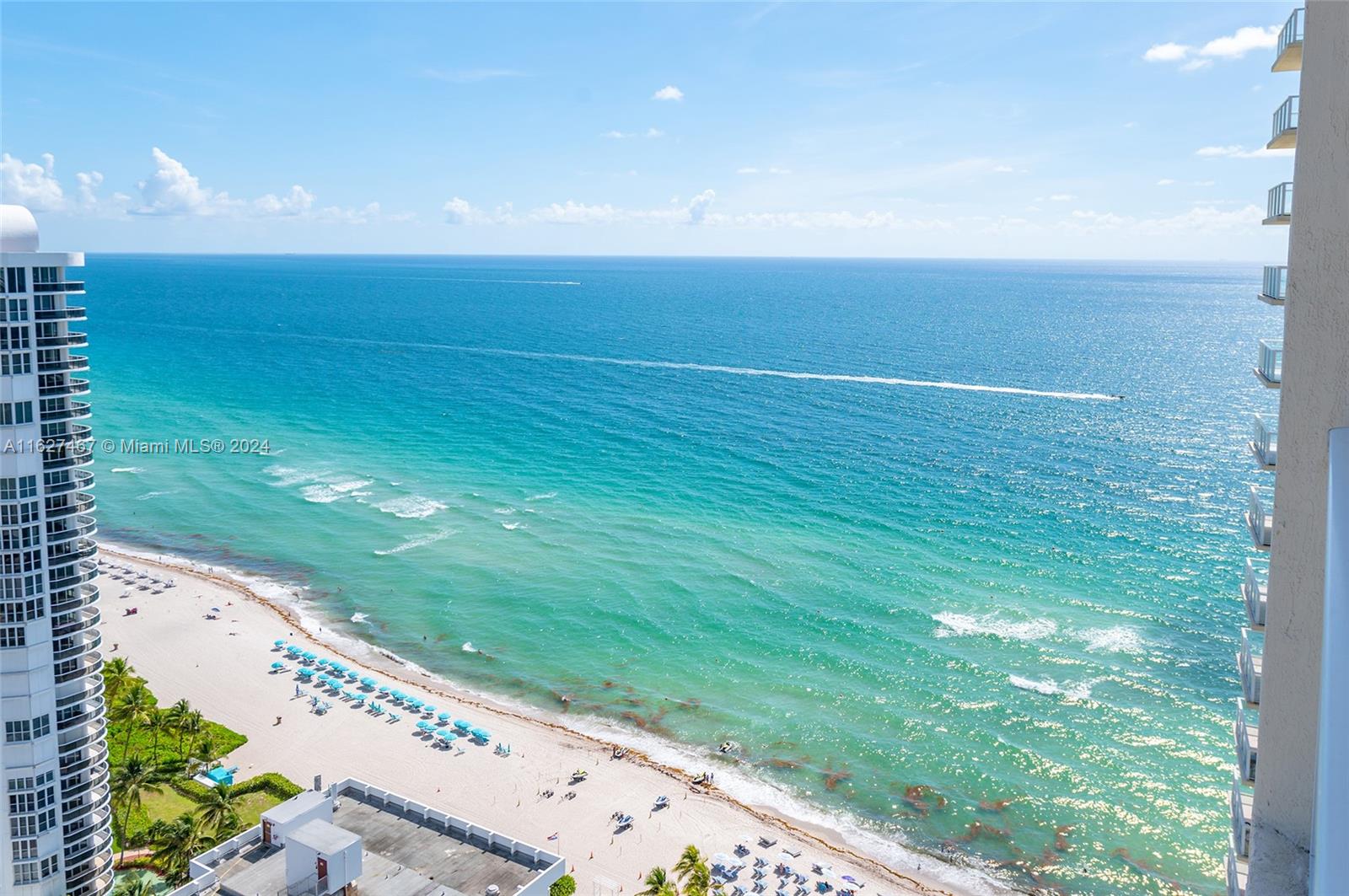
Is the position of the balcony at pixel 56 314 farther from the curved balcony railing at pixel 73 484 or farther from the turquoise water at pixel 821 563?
the turquoise water at pixel 821 563

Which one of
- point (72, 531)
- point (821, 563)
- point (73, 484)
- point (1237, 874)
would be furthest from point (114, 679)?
point (1237, 874)

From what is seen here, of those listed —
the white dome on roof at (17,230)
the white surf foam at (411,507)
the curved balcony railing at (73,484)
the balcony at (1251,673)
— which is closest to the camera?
the balcony at (1251,673)

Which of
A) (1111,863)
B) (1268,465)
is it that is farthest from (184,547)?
(1268,465)

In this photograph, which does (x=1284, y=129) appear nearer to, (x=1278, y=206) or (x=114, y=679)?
(x=1278, y=206)

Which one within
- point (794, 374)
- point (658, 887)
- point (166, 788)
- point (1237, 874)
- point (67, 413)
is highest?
point (67, 413)

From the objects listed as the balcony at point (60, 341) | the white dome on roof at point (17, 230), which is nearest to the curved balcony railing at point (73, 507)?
the balcony at point (60, 341)

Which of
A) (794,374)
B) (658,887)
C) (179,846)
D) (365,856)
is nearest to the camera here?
(365,856)
